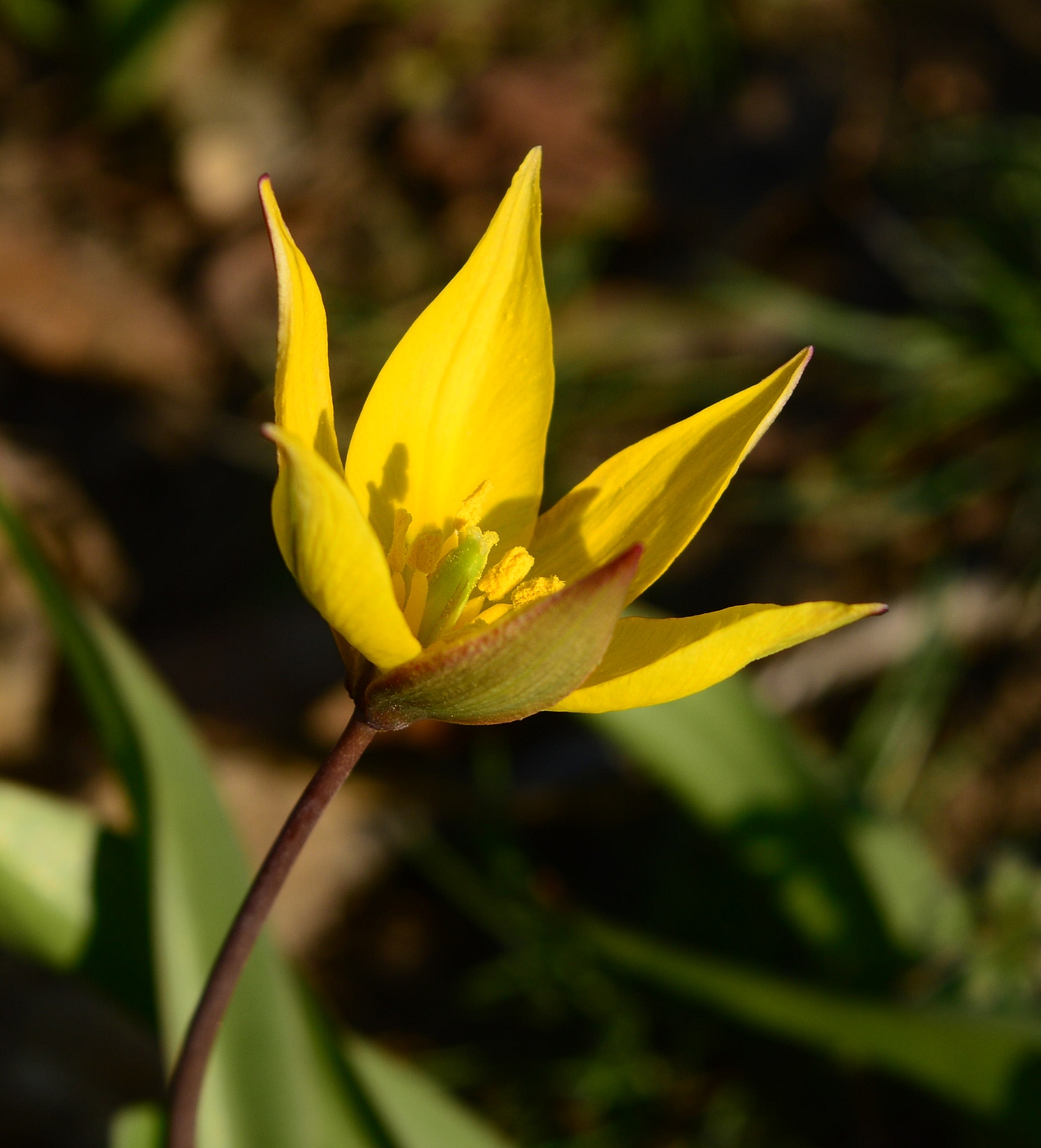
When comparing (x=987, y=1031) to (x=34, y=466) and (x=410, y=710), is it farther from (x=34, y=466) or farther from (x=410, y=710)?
(x=34, y=466)

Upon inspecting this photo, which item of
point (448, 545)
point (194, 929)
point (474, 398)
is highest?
point (474, 398)

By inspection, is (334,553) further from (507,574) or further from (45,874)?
(45,874)

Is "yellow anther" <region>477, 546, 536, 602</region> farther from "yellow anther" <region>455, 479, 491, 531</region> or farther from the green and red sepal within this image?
the green and red sepal

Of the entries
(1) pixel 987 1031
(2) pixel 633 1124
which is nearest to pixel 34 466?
(2) pixel 633 1124

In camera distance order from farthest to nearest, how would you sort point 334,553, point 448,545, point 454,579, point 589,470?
1. point 589,470
2. point 448,545
3. point 454,579
4. point 334,553

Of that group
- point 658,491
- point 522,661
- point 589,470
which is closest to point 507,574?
point 658,491

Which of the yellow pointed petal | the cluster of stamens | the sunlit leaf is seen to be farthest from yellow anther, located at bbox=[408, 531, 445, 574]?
the sunlit leaf

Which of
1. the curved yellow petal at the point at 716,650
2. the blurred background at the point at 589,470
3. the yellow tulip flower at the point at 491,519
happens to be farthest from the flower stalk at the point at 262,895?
the blurred background at the point at 589,470
